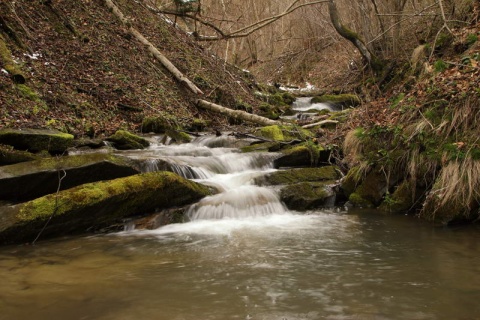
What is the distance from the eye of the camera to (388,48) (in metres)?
14.6

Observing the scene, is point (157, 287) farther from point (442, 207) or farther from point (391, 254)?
point (442, 207)

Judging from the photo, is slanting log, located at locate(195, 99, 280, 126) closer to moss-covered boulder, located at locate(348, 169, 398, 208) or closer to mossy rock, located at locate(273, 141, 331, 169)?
mossy rock, located at locate(273, 141, 331, 169)

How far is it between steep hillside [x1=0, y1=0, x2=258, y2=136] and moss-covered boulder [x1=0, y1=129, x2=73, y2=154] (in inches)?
43.3

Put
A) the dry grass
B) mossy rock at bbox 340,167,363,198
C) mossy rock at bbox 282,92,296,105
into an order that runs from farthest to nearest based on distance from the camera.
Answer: mossy rock at bbox 282,92,296,105 → mossy rock at bbox 340,167,363,198 → the dry grass

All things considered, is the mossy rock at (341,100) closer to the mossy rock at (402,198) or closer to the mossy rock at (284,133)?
the mossy rock at (284,133)

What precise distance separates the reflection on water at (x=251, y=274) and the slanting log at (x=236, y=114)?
21.5 feet

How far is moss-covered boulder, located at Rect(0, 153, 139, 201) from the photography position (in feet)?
18.5

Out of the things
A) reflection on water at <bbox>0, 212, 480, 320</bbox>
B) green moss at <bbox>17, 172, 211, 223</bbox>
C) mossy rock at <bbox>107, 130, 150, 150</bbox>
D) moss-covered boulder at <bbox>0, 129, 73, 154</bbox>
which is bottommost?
reflection on water at <bbox>0, 212, 480, 320</bbox>

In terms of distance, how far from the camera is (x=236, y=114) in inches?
514

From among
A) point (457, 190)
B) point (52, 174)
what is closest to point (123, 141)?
point (52, 174)

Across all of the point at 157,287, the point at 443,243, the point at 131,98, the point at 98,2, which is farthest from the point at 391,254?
the point at 98,2

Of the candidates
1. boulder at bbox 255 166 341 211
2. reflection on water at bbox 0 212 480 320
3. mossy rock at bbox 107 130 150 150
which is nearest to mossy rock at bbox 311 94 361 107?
boulder at bbox 255 166 341 211

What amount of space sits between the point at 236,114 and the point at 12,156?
25.6 ft

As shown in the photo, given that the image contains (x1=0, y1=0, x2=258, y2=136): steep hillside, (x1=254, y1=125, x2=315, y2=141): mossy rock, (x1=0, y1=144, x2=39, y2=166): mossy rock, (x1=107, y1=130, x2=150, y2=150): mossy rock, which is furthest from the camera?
(x1=254, y1=125, x2=315, y2=141): mossy rock
